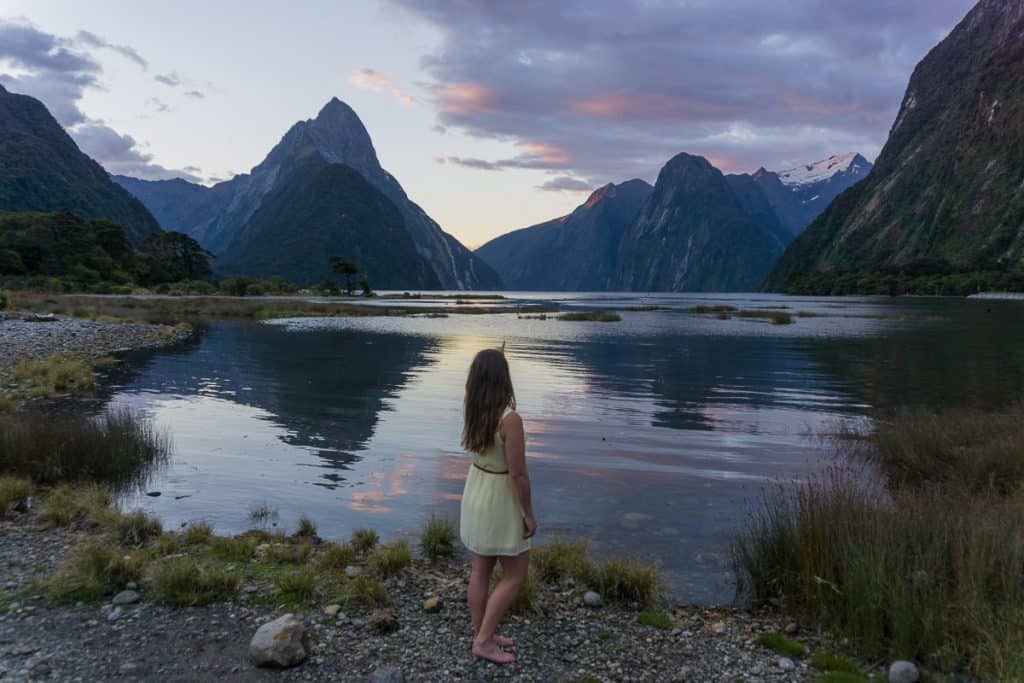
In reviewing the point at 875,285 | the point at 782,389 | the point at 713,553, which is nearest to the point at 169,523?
the point at 713,553

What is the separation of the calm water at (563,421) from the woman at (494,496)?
3424mm

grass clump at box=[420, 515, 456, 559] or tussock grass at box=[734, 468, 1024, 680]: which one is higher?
tussock grass at box=[734, 468, 1024, 680]

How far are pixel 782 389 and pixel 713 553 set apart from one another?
21049mm

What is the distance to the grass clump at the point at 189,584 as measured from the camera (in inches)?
294

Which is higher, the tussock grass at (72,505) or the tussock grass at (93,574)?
the tussock grass at (93,574)

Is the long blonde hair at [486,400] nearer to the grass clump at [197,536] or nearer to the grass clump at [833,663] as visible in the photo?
the grass clump at [833,663]

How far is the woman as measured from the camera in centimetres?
625

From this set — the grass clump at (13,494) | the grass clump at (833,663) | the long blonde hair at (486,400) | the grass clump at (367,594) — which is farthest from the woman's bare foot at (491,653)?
the grass clump at (13,494)

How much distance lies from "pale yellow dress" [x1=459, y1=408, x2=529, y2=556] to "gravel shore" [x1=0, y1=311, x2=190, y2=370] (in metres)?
28.7

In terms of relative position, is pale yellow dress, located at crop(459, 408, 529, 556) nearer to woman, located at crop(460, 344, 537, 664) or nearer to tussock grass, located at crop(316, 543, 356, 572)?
woman, located at crop(460, 344, 537, 664)

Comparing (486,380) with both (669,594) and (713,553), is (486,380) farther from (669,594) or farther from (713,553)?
(713,553)

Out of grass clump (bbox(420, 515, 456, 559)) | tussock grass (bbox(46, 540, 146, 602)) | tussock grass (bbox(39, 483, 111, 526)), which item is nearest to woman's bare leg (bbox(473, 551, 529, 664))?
grass clump (bbox(420, 515, 456, 559))

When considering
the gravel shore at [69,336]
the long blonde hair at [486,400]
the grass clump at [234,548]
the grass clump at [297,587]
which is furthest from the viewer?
the gravel shore at [69,336]

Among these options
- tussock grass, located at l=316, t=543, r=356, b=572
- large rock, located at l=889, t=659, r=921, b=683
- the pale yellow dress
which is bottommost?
tussock grass, located at l=316, t=543, r=356, b=572
